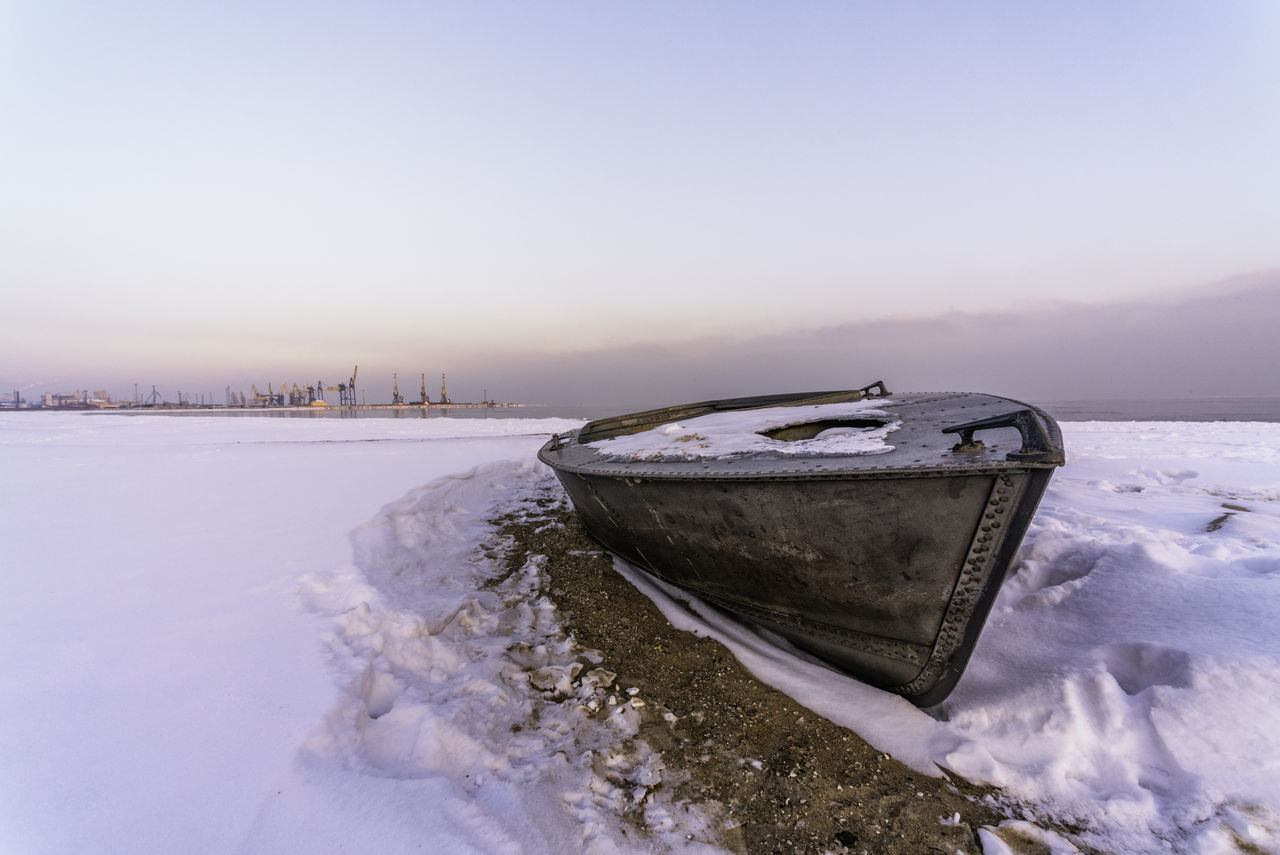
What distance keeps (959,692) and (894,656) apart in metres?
0.55

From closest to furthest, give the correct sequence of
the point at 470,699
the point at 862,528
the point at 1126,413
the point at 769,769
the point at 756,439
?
the point at 769,769, the point at 862,528, the point at 470,699, the point at 756,439, the point at 1126,413

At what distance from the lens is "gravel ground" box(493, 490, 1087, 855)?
1.82m

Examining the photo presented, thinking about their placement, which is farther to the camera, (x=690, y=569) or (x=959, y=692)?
(x=690, y=569)

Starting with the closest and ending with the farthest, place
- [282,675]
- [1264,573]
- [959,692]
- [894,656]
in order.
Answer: [282,675]
[894,656]
[959,692]
[1264,573]

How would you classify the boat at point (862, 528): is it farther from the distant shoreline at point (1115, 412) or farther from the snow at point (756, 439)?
the distant shoreline at point (1115, 412)

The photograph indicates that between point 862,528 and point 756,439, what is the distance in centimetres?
122

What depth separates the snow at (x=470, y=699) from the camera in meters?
1.70

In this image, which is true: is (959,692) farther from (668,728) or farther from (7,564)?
(7,564)

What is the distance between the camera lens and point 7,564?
3352mm

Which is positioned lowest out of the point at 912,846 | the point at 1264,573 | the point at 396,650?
the point at 912,846

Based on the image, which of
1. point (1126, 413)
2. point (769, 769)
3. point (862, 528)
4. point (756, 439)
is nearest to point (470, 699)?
point (769, 769)

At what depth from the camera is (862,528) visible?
2.32 m

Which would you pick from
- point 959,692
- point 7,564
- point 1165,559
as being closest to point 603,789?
point 959,692

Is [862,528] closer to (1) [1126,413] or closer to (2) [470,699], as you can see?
(2) [470,699]
